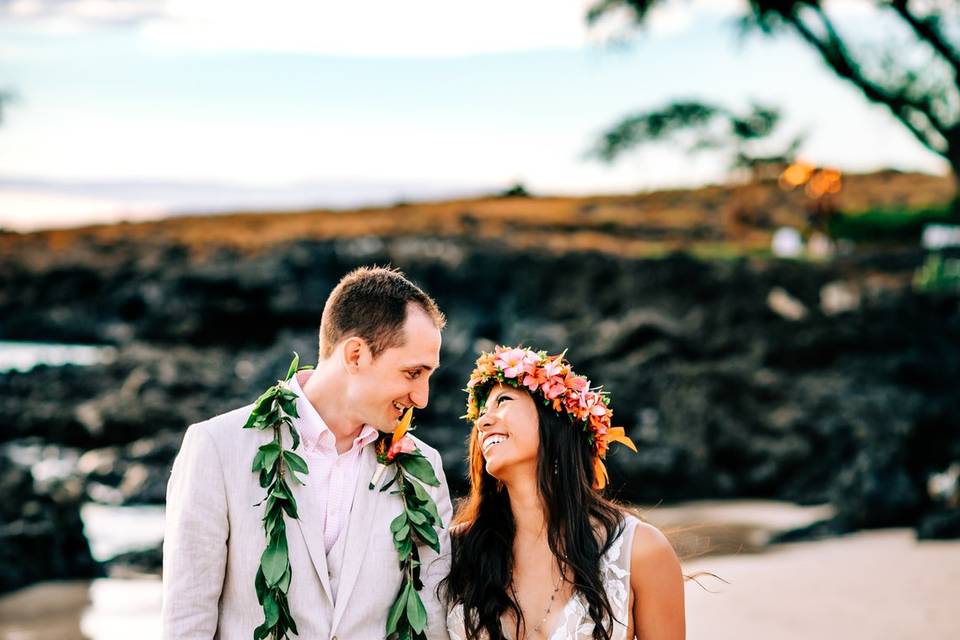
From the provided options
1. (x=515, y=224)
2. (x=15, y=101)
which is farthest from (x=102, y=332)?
(x=15, y=101)

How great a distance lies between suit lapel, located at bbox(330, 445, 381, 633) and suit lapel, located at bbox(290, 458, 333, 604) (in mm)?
52

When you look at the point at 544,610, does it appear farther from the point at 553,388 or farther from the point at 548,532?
the point at 553,388

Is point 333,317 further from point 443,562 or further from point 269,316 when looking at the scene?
point 269,316

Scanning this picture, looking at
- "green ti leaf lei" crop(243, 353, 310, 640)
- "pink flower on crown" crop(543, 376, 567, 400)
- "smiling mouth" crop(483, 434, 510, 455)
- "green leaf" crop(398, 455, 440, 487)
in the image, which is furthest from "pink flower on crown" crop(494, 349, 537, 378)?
"green ti leaf lei" crop(243, 353, 310, 640)

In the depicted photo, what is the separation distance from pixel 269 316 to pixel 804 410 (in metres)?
19.0

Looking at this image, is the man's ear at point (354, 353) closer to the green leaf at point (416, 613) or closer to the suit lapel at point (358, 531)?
the suit lapel at point (358, 531)

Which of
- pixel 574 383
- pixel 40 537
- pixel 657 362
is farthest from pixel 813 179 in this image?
pixel 574 383

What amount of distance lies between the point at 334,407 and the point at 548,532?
3.18 ft

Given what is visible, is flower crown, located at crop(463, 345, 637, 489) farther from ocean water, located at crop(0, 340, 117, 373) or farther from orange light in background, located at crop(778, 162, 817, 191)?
orange light in background, located at crop(778, 162, 817, 191)

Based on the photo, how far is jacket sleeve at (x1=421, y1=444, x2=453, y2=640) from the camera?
12.6 ft

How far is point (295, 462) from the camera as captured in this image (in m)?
3.51

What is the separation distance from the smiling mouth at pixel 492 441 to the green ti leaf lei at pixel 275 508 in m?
0.75

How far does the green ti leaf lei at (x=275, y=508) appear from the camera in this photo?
3.32m

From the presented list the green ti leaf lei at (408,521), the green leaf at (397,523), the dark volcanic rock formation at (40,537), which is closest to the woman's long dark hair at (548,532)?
the green ti leaf lei at (408,521)
